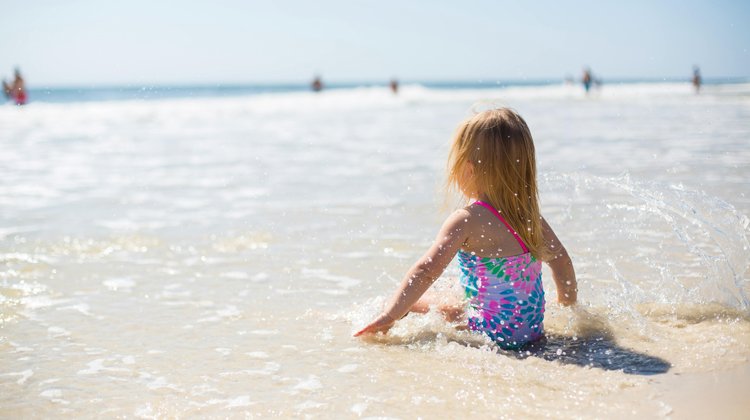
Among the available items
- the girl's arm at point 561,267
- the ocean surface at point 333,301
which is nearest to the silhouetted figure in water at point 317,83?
the ocean surface at point 333,301

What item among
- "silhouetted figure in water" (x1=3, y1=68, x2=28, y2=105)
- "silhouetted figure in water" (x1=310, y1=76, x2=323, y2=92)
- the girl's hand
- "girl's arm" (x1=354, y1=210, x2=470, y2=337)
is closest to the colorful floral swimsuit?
"girl's arm" (x1=354, y1=210, x2=470, y2=337)

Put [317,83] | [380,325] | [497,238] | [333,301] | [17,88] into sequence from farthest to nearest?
[317,83], [17,88], [333,301], [380,325], [497,238]

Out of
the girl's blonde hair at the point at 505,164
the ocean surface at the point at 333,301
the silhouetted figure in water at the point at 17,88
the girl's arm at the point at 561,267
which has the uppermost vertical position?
the silhouetted figure in water at the point at 17,88

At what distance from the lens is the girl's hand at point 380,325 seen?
124 inches

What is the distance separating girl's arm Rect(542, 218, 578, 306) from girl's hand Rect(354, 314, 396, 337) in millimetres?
824

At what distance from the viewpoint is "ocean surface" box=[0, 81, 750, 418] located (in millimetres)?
2574

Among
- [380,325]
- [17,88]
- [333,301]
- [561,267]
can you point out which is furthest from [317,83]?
[380,325]

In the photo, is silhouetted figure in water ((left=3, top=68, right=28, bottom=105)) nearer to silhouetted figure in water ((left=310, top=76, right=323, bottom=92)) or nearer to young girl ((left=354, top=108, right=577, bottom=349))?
silhouetted figure in water ((left=310, top=76, right=323, bottom=92))

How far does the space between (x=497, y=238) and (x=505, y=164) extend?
0.34 metres

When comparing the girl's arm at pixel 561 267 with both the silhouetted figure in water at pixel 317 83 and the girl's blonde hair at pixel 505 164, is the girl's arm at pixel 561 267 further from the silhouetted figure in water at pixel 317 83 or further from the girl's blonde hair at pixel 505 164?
the silhouetted figure in water at pixel 317 83

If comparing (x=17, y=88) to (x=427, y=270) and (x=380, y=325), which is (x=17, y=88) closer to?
(x=380, y=325)

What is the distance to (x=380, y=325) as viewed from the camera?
3.17 metres

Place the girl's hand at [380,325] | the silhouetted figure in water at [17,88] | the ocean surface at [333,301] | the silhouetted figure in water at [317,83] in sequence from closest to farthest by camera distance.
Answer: the ocean surface at [333,301], the girl's hand at [380,325], the silhouetted figure in water at [17,88], the silhouetted figure in water at [317,83]

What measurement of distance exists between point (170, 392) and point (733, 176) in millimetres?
6681
